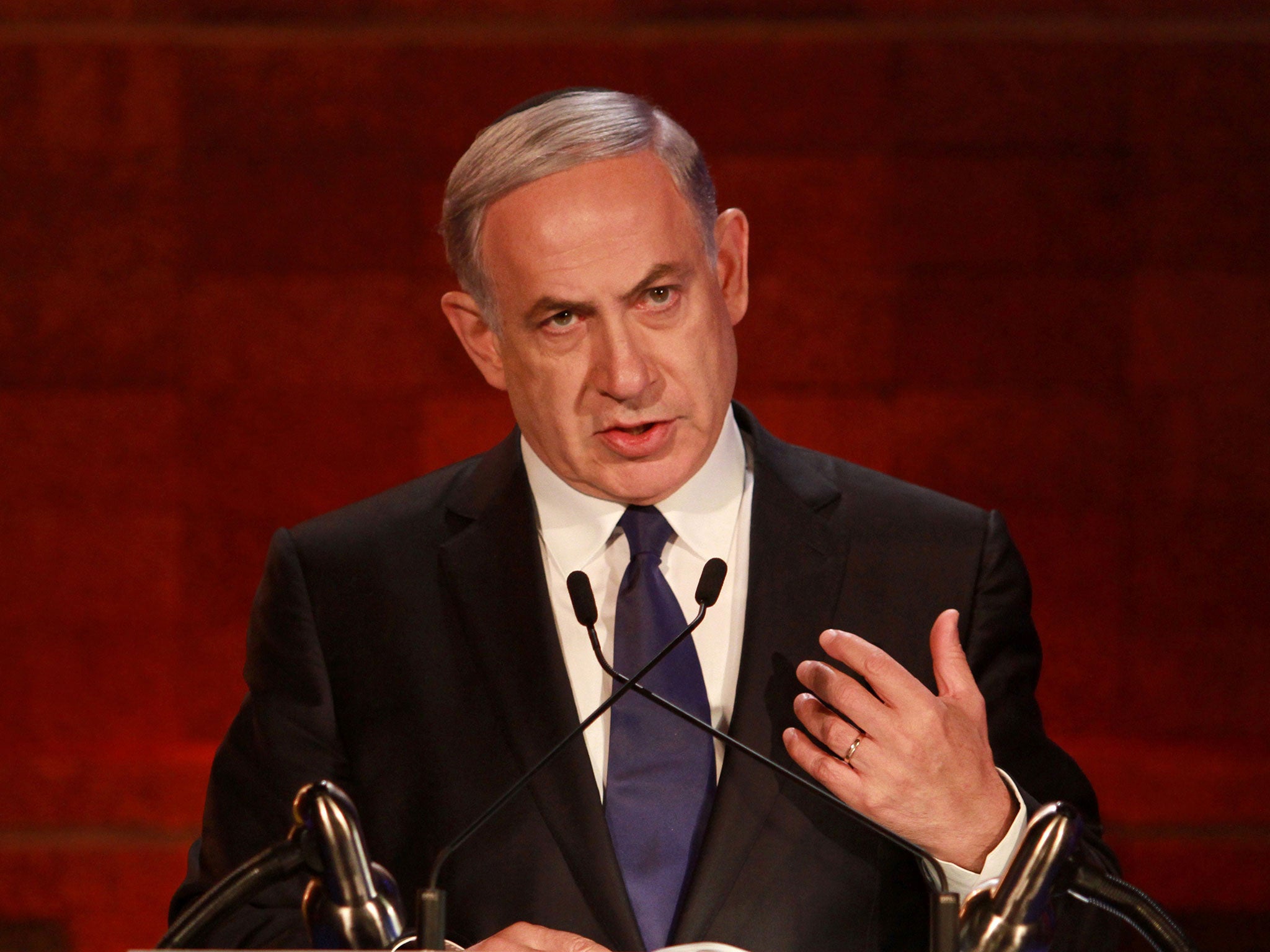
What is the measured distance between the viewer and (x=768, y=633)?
1539 millimetres

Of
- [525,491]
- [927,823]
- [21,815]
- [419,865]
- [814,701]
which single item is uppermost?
[525,491]

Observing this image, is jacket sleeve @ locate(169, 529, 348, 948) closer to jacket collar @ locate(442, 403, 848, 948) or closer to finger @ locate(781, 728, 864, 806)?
jacket collar @ locate(442, 403, 848, 948)

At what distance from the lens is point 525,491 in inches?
66.1

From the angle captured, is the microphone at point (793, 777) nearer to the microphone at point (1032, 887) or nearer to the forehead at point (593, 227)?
the microphone at point (1032, 887)

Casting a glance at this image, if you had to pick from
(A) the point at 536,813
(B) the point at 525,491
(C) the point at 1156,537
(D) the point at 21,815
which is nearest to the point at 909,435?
(C) the point at 1156,537

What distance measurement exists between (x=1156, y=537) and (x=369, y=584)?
1.73 m

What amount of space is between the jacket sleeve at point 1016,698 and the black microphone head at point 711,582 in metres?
0.46

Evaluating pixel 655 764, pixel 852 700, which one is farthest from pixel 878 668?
pixel 655 764

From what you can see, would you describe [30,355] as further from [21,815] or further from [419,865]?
[419,865]

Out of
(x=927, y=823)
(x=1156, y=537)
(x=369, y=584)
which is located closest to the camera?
(x=927, y=823)

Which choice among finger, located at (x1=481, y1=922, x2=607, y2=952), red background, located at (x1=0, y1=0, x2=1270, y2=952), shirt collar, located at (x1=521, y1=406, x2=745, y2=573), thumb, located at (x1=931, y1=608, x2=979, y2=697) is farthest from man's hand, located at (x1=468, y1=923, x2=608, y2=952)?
red background, located at (x1=0, y1=0, x2=1270, y2=952)

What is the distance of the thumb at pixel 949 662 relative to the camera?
4.12 feet

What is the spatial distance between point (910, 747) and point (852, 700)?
7 centimetres

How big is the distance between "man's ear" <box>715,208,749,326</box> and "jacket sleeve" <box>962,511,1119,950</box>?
447mm
